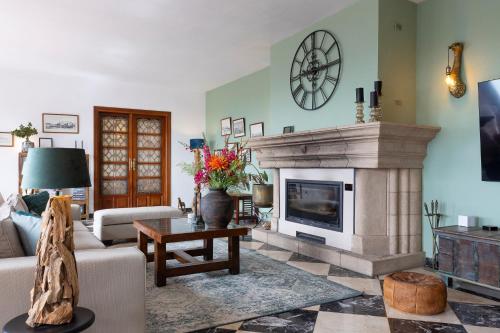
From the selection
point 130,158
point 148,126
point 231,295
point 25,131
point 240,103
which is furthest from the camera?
point 148,126

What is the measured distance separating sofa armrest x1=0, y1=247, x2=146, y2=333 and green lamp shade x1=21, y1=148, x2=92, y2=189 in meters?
0.36

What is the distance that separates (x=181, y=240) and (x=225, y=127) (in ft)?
15.2

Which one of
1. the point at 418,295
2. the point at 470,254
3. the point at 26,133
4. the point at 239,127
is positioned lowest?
the point at 418,295

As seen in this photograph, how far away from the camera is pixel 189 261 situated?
11.1 ft

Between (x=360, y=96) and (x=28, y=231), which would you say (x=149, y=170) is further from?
(x=28, y=231)

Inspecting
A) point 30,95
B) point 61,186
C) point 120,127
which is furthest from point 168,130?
point 61,186

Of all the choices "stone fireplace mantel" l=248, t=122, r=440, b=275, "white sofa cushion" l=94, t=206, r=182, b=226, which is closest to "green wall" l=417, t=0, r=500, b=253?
"stone fireplace mantel" l=248, t=122, r=440, b=275

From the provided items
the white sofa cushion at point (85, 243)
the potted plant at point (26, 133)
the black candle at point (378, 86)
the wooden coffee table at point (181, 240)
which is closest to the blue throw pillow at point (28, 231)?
the white sofa cushion at point (85, 243)

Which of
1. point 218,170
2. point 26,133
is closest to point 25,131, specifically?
point 26,133

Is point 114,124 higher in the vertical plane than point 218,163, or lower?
higher

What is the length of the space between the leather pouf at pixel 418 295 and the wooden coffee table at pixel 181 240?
128 cm

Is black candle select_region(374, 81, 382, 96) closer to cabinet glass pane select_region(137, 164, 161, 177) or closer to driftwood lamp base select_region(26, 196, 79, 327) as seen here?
driftwood lamp base select_region(26, 196, 79, 327)

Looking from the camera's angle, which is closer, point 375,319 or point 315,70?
point 375,319

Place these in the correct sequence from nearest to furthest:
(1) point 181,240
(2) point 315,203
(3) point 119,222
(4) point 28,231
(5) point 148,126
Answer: (4) point 28,231, (1) point 181,240, (2) point 315,203, (3) point 119,222, (5) point 148,126
